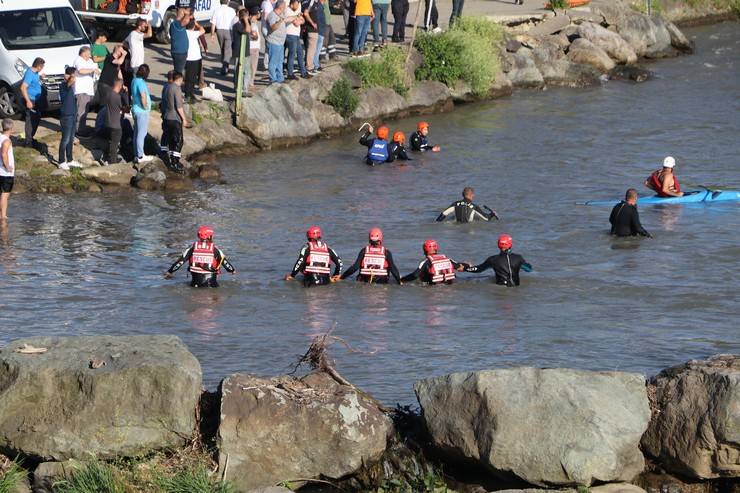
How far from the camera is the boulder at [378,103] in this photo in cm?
3033

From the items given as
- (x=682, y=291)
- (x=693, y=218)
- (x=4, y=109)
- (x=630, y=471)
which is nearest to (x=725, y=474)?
(x=630, y=471)

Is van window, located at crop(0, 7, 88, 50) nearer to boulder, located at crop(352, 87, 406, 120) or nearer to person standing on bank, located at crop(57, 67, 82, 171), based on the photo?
person standing on bank, located at crop(57, 67, 82, 171)

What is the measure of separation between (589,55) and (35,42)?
18.0 metres

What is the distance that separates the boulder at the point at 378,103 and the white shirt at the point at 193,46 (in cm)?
541

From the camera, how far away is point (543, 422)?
33.1ft

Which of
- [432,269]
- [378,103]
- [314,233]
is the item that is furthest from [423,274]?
[378,103]

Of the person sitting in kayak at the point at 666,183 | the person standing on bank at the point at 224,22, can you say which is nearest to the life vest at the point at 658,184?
the person sitting in kayak at the point at 666,183

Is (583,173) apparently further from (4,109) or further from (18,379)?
(18,379)

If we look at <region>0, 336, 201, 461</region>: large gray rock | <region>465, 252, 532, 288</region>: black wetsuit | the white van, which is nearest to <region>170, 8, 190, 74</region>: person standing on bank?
the white van

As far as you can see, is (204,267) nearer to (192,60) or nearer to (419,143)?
(192,60)

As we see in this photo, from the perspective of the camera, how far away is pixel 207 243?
1702 cm

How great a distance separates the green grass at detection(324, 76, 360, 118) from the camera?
2941 cm

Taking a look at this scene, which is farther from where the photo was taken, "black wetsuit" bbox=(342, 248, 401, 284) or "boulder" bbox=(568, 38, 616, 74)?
"boulder" bbox=(568, 38, 616, 74)

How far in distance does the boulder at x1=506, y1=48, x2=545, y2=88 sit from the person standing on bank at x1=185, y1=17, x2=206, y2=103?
11.4 metres
